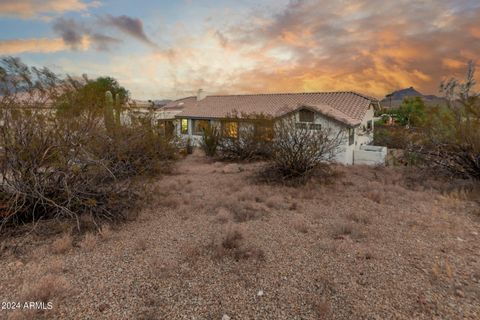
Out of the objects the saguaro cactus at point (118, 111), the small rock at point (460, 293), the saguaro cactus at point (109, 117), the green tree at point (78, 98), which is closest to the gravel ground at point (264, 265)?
the small rock at point (460, 293)

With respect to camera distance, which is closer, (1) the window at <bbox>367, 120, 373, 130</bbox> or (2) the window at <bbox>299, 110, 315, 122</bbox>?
(2) the window at <bbox>299, 110, 315, 122</bbox>

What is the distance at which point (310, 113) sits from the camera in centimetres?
1540

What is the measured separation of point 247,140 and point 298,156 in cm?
523

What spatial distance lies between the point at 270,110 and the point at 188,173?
1004cm

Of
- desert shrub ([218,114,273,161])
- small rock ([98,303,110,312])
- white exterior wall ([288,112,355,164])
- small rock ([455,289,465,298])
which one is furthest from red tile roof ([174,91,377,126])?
small rock ([98,303,110,312])

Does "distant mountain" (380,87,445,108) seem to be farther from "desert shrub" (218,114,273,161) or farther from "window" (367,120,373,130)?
"desert shrub" (218,114,273,161)

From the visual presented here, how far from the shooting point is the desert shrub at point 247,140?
13.4 m

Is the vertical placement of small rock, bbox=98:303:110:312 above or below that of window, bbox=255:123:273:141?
below

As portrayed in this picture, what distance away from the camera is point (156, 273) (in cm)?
370

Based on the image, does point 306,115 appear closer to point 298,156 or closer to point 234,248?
point 298,156

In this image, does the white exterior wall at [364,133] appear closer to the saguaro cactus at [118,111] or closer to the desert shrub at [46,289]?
the saguaro cactus at [118,111]

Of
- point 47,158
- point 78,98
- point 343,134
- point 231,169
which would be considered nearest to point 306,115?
point 343,134

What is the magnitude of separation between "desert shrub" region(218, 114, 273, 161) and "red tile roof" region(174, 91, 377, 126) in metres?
1.77

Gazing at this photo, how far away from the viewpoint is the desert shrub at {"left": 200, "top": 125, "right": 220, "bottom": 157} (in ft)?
49.5
